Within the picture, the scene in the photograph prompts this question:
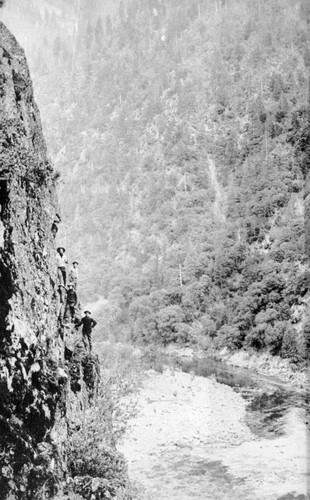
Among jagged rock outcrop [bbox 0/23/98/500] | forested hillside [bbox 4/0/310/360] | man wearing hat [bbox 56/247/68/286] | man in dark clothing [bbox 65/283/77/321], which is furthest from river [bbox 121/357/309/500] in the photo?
forested hillside [bbox 4/0/310/360]

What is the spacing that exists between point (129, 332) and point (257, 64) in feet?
254

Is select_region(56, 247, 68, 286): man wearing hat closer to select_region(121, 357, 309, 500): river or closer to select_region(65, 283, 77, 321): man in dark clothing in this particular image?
select_region(65, 283, 77, 321): man in dark clothing

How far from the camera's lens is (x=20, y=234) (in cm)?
952

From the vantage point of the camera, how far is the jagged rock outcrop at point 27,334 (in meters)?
8.34

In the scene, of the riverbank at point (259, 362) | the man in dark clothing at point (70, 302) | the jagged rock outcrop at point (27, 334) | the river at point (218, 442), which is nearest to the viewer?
the jagged rock outcrop at point (27, 334)

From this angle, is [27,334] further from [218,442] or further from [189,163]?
[189,163]

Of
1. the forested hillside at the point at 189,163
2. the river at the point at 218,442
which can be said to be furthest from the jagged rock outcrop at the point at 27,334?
the forested hillside at the point at 189,163

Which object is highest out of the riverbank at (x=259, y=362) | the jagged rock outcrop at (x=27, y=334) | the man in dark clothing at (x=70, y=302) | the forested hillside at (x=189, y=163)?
the forested hillside at (x=189, y=163)

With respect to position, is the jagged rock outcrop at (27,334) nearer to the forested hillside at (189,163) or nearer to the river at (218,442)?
the river at (218,442)

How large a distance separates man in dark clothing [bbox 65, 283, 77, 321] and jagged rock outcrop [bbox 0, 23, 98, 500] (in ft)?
10.1

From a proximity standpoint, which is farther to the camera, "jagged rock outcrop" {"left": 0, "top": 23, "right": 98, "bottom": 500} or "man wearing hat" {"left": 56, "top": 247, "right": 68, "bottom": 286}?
"man wearing hat" {"left": 56, "top": 247, "right": 68, "bottom": 286}

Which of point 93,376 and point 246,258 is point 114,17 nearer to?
point 246,258

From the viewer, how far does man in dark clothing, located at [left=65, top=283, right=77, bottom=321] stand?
1448 centimetres

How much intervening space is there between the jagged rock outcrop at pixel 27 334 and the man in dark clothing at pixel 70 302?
10.1 feet
